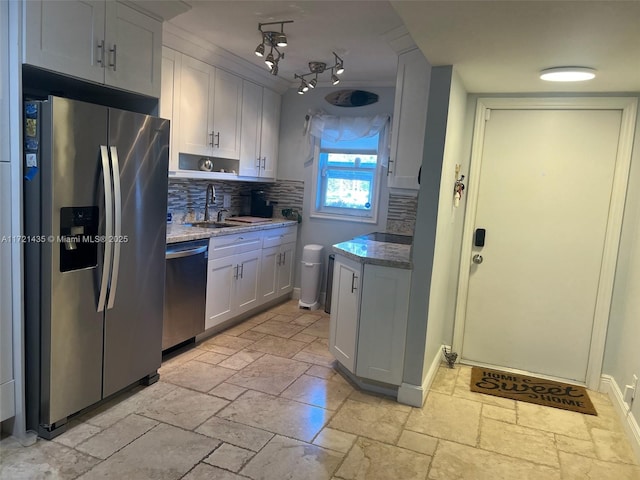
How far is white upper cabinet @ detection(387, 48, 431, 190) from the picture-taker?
312 cm

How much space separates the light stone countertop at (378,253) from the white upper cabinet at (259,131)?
1.58 m

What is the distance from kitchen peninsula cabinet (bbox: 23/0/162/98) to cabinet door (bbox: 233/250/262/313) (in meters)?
1.78

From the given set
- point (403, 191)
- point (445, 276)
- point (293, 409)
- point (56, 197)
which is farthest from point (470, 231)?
point (56, 197)

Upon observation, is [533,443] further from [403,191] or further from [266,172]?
[266,172]

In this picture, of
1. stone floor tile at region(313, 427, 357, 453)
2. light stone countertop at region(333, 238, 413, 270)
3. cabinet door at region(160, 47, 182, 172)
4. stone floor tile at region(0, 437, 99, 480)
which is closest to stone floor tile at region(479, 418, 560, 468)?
stone floor tile at region(313, 427, 357, 453)

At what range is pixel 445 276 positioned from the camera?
339cm

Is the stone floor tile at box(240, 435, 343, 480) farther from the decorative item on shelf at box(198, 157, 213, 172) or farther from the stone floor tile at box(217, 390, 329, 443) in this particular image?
the decorative item on shelf at box(198, 157, 213, 172)

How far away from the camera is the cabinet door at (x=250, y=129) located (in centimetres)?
447

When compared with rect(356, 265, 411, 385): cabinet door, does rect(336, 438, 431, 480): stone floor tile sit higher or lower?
lower

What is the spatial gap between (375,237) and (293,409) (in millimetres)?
1789

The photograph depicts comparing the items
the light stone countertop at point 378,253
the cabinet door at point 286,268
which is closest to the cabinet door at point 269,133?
the cabinet door at point 286,268

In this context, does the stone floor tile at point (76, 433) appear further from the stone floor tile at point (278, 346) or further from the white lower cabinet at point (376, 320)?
the white lower cabinet at point (376, 320)

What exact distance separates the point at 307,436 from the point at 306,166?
322 centimetres

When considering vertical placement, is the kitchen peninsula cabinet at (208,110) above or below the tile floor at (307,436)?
above
